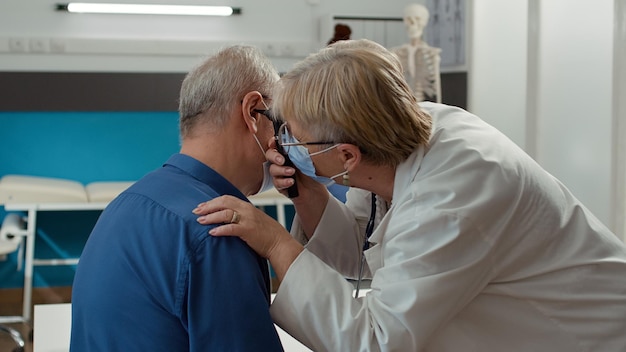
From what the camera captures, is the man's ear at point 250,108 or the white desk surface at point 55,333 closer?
the man's ear at point 250,108

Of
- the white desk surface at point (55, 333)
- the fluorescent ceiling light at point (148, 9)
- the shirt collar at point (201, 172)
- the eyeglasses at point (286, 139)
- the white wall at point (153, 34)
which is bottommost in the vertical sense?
the white desk surface at point (55, 333)

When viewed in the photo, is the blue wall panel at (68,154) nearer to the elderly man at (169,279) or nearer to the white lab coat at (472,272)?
the elderly man at (169,279)

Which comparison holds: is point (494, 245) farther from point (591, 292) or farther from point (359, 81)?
point (359, 81)

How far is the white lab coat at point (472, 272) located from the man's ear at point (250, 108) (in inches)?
11.3

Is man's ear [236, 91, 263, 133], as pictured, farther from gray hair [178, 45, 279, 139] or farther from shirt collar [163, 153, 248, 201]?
shirt collar [163, 153, 248, 201]

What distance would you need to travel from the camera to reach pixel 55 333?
6.29 ft

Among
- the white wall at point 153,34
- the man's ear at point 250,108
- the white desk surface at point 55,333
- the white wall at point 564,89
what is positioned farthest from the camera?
the white wall at point 153,34

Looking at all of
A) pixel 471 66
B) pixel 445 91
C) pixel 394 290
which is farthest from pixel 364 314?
pixel 445 91

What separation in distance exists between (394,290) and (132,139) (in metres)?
3.89

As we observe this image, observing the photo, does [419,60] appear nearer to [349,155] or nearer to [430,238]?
[349,155]

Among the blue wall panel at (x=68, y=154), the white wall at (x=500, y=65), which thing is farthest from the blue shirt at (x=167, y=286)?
the blue wall panel at (x=68, y=154)

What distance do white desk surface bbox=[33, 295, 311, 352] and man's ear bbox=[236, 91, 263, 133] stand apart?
521 mm

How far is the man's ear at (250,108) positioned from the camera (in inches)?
63.0

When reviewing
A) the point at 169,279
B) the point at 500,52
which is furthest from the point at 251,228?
the point at 500,52
